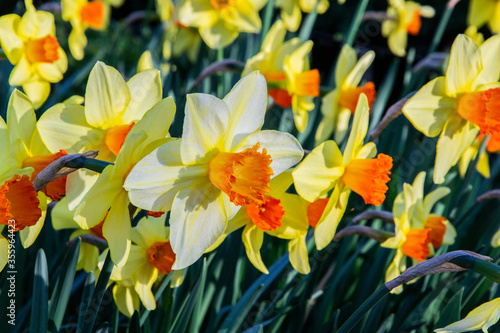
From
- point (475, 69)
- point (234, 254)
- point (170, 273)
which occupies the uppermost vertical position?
point (475, 69)

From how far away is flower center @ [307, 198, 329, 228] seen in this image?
4.95 ft

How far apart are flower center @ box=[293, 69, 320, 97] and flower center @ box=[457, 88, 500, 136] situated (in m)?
0.62

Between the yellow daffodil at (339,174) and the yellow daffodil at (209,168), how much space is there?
18cm

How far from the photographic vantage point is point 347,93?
7.28ft

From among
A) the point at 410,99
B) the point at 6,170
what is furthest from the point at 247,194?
the point at 410,99

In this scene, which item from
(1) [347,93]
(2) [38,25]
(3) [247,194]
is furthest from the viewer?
(1) [347,93]

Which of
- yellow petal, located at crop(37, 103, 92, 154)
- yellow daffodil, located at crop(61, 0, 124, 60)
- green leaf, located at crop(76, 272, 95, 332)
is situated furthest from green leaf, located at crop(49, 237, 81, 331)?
yellow daffodil, located at crop(61, 0, 124, 60)

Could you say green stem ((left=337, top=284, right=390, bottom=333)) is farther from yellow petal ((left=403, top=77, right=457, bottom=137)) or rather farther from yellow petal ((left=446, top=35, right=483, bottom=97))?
yellow petal ((left=446, top=35, right=483, bottom=97))

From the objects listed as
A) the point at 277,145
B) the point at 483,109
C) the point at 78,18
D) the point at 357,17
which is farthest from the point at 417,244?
the point at 78,18

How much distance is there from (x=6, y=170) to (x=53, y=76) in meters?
1.03

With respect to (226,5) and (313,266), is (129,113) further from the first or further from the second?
(226,5)

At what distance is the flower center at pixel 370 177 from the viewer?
139 cm

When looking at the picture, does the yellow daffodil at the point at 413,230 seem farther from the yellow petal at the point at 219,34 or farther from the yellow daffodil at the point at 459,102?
the yellow petal at the point at 219,34

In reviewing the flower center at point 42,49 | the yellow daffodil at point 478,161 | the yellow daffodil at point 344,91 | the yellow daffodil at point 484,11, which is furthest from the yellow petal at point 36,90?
the yellow daffodil at point 484,11
